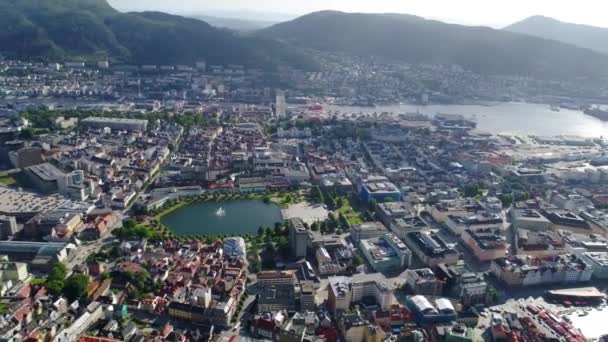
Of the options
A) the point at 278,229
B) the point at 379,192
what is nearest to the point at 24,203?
the point at 278,229

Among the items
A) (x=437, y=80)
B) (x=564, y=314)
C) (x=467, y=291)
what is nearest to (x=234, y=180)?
(x=467, y=291)

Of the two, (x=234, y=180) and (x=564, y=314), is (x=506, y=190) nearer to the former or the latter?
(x=564, y=314)

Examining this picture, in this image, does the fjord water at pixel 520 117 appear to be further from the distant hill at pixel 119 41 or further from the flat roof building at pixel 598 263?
the flat roof building at pixel 598 263

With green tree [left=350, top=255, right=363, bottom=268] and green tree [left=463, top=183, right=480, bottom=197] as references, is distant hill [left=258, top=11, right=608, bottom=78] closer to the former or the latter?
green tree [left=463, top=183, right=480, bottom=197]

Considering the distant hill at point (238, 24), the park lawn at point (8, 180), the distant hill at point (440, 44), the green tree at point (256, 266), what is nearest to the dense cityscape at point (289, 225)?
the park lawn at point (8, 180)

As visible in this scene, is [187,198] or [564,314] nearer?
[564,314]

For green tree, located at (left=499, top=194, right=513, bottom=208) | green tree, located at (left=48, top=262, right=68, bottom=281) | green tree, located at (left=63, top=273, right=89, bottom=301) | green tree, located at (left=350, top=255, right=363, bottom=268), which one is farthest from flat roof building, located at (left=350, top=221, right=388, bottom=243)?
green tree, located at (left=48, top=262, right=68, bottom=281)

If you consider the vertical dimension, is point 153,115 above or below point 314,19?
below
